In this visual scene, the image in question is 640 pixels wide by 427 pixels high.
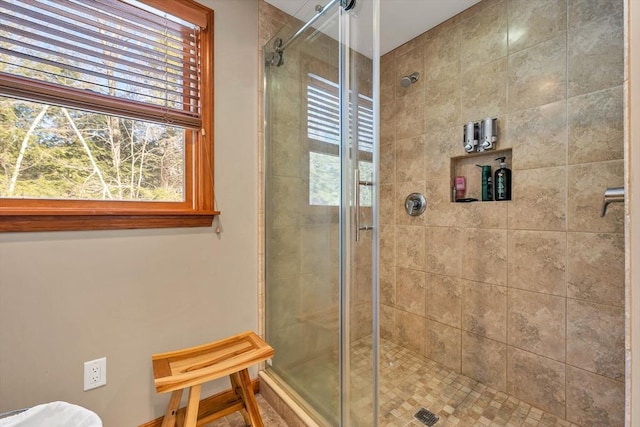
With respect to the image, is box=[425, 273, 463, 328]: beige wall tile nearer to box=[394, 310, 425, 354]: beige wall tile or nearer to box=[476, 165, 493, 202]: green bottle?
box=[394, 310, 425, 354]: beige wall tile

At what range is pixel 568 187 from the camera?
54.8 inches

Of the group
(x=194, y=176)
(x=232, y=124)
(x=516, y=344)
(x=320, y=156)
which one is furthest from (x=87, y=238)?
(x=516, y=344)

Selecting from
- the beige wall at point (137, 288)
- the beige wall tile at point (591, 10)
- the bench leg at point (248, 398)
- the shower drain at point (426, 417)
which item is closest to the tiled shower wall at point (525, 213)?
→ the beige wall tile at point (591, 10)

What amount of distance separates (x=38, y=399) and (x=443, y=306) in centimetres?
215

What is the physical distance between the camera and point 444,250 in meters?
1.93

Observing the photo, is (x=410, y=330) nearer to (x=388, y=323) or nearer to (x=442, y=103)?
(x=388, y=323)

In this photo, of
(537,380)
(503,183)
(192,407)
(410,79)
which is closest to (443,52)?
(410,79)

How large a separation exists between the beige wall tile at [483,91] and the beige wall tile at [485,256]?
0.74 metres

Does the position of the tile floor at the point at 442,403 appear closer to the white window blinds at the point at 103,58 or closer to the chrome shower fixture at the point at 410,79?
the white window blinds at the point at 103,58

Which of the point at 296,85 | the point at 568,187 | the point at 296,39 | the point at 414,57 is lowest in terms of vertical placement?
the point at 568,187

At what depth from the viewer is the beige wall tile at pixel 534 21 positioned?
4.67ft

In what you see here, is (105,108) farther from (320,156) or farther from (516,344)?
(516,344)

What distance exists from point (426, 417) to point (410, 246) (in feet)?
3.55

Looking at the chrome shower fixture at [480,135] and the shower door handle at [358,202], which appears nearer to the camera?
the shower door handle at [358,202]
